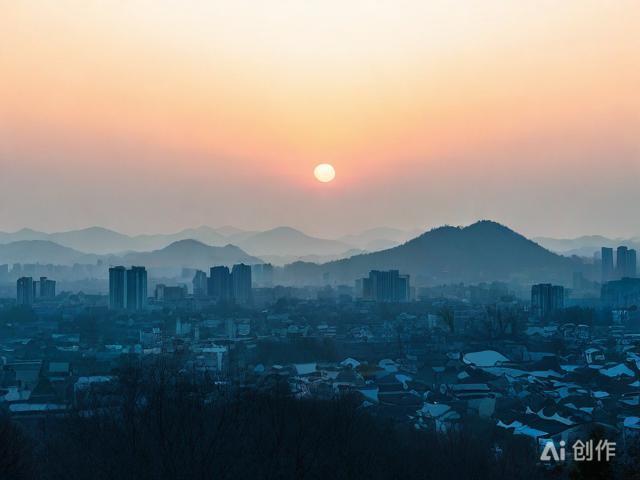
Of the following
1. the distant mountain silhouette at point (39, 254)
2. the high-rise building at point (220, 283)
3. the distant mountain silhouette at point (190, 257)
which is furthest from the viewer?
the distant mountain silhouette at point (39, 254)

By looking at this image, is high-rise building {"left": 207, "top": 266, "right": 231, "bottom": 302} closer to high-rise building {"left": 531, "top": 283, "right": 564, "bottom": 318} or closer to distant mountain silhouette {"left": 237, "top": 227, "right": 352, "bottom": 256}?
high-rise building {"left": 531, "top": 283, "right": 564, "bottom": 318}

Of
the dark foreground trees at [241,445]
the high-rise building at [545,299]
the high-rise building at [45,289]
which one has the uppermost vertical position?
the high-rise building at [45,289]

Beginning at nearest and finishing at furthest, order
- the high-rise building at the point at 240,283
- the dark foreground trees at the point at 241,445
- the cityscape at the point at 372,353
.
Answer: the dark foreground trees at the point at 241,445
the cityscape at the point at 372,353
the high-rise building at the point at 240,283

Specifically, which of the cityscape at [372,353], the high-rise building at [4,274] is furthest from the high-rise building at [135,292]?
the high-rise building at [4,274]

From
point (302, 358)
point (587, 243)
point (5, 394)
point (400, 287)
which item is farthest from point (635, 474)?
point (587, 243)

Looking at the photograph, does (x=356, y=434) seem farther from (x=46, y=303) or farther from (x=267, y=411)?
(x=46, y=303)

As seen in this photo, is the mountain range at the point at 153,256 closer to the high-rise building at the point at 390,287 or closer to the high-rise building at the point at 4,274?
the high-rise building at the point at 4,274

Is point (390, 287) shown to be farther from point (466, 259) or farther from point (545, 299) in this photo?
point (466, 259)
